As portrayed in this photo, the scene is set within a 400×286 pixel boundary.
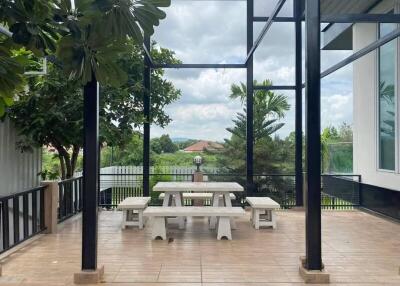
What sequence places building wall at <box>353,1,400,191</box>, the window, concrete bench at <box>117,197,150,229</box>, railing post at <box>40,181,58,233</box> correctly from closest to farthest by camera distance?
railing post at <box>40,181,58,233</box>
concrete bench at <box>117,197,150,229</box>
the window
building wall at <box>353,1,400,191</box>

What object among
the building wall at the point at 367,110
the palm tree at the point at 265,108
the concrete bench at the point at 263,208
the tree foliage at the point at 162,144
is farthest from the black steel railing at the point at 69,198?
the tree foliage at the point at 162,144

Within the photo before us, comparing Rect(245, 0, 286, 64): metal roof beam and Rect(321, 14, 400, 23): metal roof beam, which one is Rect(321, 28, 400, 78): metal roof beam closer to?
Rect(321, 14, 400, 23): metal roof beam

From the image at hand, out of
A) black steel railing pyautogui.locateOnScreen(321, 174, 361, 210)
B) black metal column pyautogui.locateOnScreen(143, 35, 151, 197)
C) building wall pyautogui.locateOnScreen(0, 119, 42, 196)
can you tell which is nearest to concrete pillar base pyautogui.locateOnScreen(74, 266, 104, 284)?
building wall pyautogui.locateOnScreen(0, 119, 42, 196)

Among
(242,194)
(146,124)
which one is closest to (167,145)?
(242,194)

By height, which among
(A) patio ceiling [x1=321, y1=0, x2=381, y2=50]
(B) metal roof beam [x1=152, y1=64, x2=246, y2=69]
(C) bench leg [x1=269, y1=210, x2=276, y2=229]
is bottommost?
(C) bench leg [x1=269, y1=210, x2=276, y2=229]

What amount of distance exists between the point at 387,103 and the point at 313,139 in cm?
486

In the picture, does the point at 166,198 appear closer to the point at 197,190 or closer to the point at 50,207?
the point at 197,190

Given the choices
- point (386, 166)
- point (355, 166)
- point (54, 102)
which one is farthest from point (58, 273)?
point (355, 166)

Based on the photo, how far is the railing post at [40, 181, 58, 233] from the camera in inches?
242

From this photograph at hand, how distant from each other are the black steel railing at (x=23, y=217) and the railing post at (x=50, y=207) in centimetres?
6

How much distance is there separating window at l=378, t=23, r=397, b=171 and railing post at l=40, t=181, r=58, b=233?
585 cm

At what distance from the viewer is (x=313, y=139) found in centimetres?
389

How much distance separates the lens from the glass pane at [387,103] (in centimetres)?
770

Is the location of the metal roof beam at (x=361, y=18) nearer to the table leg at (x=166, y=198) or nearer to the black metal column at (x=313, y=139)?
the black metal column at (x=313, y=139)
